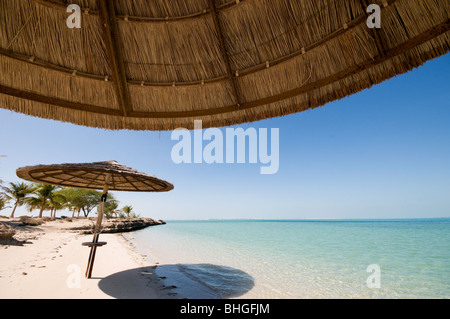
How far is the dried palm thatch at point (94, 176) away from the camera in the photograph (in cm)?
277

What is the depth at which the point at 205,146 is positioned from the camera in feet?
8.98

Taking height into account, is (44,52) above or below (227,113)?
above

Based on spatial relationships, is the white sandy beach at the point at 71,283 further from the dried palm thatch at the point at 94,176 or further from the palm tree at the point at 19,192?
the palm tree at the point at 19,192

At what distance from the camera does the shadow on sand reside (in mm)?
3334

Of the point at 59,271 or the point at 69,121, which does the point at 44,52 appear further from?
the point at 59,271

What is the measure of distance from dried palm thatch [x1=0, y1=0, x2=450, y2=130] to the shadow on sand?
2548 millimetres

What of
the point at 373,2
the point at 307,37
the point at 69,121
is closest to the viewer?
the point at 373,2

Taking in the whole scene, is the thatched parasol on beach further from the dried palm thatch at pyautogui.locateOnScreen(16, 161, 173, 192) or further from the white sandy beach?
the white sandy beach

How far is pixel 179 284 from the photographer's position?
4.22 meters

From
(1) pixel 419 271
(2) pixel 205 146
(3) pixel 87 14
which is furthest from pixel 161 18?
(1) pixel 419 271

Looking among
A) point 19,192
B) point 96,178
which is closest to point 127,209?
point 19,192

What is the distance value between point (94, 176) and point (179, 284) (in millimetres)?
2692

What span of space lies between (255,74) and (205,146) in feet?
3.49

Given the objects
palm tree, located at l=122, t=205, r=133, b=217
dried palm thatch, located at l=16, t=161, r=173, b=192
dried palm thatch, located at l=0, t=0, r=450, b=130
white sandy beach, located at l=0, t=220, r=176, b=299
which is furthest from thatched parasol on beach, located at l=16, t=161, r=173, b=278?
palm tree, located at l=122, t=205, r=133, b=217
